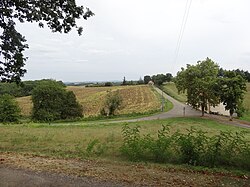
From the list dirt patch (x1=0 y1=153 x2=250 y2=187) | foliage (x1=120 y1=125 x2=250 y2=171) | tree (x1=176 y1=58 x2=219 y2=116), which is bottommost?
dirt patch (x1=0 y1=153 x2=250 y2=187)

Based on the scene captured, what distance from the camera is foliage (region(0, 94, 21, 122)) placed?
171ft

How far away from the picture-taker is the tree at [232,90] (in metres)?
37.6

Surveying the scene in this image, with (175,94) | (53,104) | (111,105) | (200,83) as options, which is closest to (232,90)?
(200,83)

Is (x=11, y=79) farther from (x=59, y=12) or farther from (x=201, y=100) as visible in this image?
(x=201, y=100)

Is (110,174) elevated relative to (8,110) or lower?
elevated

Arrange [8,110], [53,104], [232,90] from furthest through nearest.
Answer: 1. [53,104]
2. [8,110]
3. [232,90]

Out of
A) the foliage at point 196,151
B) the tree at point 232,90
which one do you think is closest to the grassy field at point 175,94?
the tree at point 232,90

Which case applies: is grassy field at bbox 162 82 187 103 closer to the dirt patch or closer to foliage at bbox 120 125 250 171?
foliage at bbox 120 125 250 171

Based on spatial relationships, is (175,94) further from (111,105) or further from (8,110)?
(8,110)

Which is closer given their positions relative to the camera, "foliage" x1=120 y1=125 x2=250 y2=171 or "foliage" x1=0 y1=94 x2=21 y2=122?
"foliage" x1=120 y1=125 x2=250 y2=171

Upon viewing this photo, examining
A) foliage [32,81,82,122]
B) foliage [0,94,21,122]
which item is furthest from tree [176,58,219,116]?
foliage [0,94,21,122]

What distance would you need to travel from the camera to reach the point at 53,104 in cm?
5569

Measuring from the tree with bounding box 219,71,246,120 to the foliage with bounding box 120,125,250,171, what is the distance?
31.5m

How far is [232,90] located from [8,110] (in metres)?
41.4
